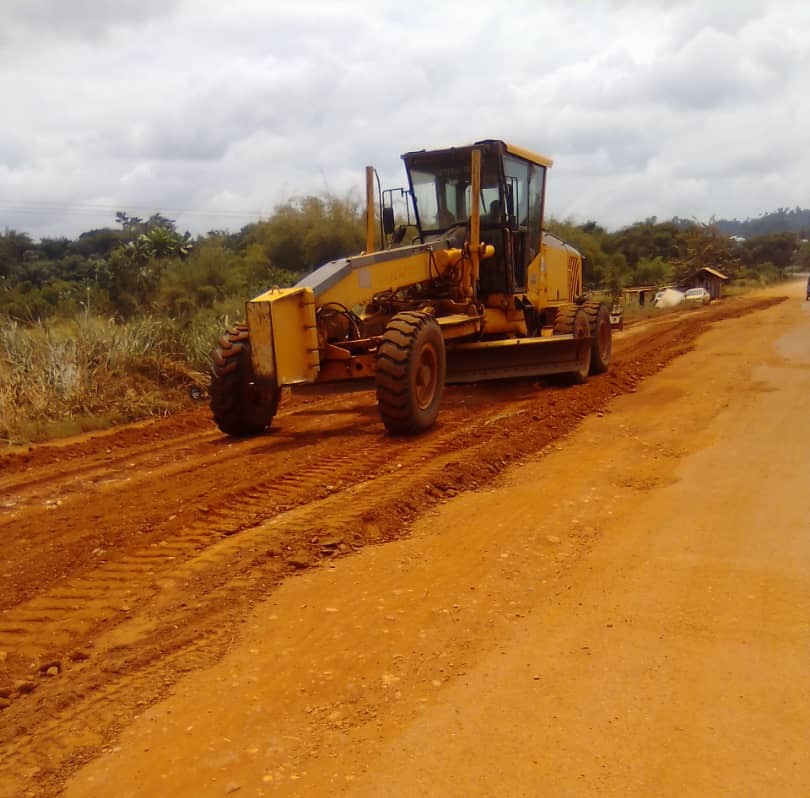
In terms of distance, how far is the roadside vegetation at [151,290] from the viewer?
1039cm

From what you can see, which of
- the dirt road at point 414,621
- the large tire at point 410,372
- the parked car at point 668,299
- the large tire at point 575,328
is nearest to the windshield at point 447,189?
the large tire at point 575,328

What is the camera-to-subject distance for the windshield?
10.2 m

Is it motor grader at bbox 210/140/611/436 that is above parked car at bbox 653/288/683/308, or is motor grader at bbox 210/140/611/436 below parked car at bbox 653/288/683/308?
above

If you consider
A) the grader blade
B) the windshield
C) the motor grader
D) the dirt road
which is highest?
the windshield

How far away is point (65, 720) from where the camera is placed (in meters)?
3.21

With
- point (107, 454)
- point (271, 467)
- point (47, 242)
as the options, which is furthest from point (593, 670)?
point (47, 242)

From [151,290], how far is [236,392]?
19914mm

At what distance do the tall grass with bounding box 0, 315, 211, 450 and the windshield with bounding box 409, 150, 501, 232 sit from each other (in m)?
4.07

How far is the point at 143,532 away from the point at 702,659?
3.37 m

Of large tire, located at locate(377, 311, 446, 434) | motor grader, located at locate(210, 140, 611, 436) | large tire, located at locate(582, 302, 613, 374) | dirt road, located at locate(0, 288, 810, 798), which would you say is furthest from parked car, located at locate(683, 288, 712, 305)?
dirt road, located at locate(0, 288, 810, 798)

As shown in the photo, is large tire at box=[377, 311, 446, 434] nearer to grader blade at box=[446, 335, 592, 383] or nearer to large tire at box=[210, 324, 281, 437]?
large tire at box=[210, 324, 281, 437]

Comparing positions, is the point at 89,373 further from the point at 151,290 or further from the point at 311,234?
the point at 311,234

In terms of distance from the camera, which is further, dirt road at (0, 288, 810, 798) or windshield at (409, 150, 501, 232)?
windshield at (409, 150, 501, 232)

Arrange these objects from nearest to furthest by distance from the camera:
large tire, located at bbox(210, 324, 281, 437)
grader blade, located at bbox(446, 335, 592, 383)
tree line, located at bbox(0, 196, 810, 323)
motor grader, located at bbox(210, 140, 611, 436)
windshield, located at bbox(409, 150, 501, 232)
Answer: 1. motor grader, located at bbox(210, 140, 611, 436)
2. large tire, located at bbox(210, 324, 281, 437)
3. grader blade, located at bbox(446, 335, 592, 383)
4. windshield, located at bbox(409, 150, 501, 232)
5. tree line, located at bbox(0, 196, 810, 323)
